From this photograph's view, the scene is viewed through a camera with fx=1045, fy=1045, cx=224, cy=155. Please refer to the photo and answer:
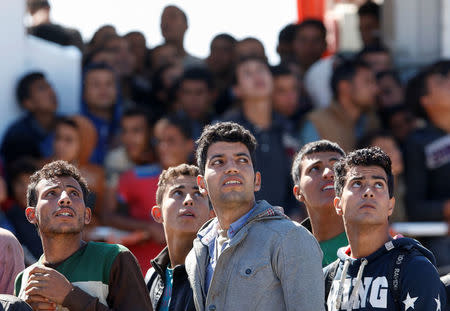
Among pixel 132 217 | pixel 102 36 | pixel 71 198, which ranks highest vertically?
pixel 102 36

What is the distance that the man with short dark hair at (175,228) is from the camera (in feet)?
16.7

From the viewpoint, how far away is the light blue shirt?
4.46m

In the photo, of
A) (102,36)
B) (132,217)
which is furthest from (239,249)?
(102,36)

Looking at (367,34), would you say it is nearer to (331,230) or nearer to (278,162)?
(278,162)

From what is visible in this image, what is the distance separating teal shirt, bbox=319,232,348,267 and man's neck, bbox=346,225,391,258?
0.49 metres

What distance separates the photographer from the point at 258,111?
7.80 m

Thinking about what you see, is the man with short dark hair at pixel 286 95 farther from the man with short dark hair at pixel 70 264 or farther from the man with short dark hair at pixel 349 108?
the man with short dark hair at pixel 70 264

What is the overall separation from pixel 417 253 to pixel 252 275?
0.75 meters

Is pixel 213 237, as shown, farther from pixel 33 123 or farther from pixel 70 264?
pixel 33 123

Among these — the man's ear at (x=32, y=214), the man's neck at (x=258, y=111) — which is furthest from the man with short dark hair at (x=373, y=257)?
the man's neck at (x=258, y=111)

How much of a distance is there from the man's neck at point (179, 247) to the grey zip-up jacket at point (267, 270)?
0.75 meters

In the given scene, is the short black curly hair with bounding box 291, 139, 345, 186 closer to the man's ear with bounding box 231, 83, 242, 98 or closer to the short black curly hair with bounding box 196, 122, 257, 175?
the short black curly hair with bounding box 196, 122, 257, 175

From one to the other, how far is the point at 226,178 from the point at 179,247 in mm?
875

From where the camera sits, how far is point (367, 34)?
32.4ft
